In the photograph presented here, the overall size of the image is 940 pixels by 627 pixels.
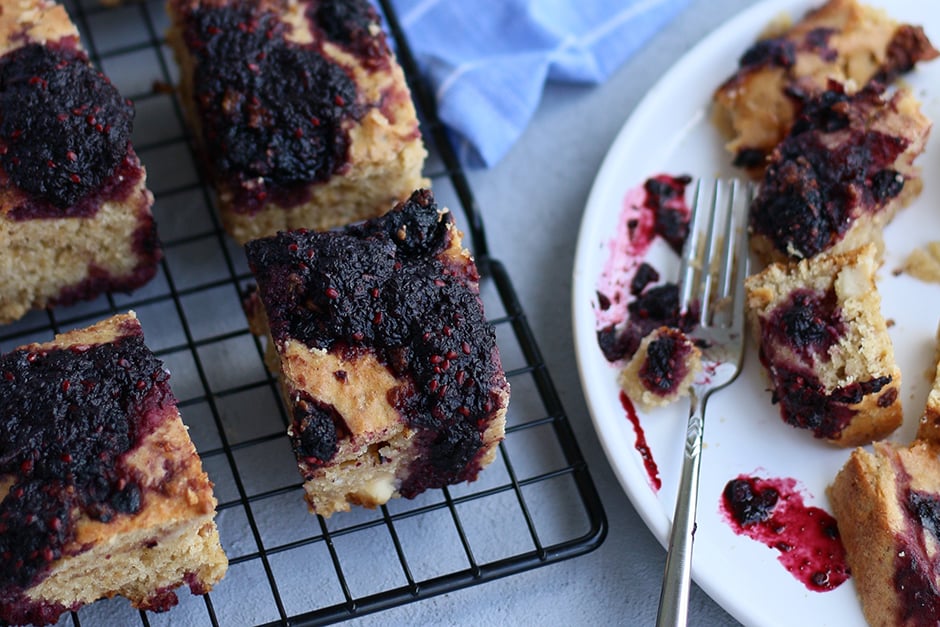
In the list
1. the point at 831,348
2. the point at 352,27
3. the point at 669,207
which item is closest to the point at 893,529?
the point at 831,348

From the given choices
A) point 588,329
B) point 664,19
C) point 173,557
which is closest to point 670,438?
point 588,329

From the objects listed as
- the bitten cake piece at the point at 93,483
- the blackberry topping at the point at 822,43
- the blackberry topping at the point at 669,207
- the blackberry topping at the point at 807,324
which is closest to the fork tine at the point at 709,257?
the blackberry topping at the point at 669,207

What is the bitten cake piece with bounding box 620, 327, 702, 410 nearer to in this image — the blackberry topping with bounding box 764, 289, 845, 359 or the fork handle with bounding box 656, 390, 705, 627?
the fork handle with bounding box 656, 390, 705, 627

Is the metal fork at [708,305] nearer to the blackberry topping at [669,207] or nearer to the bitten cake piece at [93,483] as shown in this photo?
the blackberry topping at [669,207]

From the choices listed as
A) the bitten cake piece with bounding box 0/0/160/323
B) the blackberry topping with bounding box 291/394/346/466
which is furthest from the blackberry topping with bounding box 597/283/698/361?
the bitten cake piece with bounding box 0/0/160/323

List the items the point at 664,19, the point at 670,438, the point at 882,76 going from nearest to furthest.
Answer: the point at 670,438, the point at 882,76, the point at 664,19

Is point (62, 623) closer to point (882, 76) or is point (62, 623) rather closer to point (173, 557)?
point (173, 557)
